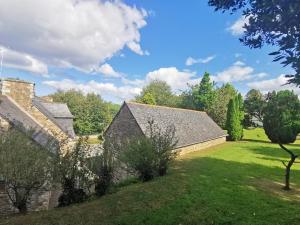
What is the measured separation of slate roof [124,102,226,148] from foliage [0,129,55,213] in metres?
12.1

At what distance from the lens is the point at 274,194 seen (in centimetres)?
1258

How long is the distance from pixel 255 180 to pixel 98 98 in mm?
59290

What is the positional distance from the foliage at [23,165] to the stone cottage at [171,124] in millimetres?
8023

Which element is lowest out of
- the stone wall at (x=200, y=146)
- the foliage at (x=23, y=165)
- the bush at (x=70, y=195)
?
the bush at (x=70, y=195)

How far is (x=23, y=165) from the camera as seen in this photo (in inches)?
362

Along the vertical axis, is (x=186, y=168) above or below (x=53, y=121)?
below

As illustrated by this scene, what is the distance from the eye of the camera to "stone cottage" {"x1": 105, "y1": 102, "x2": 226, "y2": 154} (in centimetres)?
2488

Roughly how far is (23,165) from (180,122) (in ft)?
80.2

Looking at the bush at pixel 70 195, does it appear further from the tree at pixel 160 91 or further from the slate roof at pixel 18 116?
the tree at pixel 160 91

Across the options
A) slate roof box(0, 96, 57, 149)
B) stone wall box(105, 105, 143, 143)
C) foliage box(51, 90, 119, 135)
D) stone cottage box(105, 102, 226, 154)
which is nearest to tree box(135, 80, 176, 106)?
Result: foliage box(51, 90, 119, 135)

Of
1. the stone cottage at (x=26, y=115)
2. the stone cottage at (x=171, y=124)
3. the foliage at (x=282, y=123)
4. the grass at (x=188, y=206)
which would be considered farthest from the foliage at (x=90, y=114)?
the grass at (x=188, y=206)

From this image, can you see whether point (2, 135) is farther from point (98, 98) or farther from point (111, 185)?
point (98, 98)

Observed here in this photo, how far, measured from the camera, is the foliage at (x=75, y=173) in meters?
10.3

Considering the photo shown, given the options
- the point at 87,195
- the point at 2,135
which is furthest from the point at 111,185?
the point at 2,135
